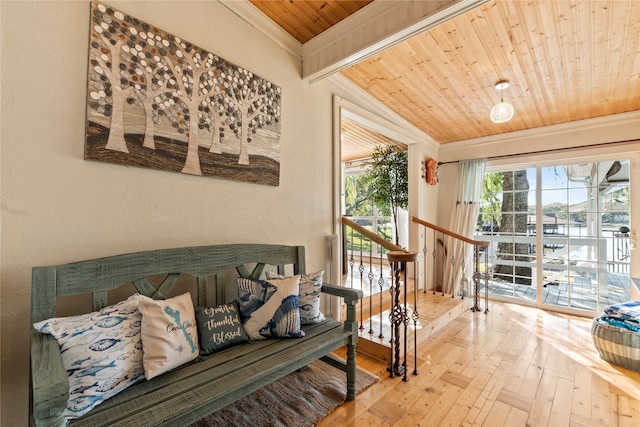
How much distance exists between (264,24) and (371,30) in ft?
2.51

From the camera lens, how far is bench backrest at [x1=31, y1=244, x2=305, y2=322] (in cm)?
108

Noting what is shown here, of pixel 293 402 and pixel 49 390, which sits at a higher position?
pixel 49 390

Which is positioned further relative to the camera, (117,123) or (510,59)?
(510,59)

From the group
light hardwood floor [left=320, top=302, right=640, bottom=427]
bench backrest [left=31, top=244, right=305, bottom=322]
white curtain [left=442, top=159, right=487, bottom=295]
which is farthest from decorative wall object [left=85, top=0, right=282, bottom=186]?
white curtain [left=442, top=159, right=487, bottom=295]

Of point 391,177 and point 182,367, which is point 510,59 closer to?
point 391,177

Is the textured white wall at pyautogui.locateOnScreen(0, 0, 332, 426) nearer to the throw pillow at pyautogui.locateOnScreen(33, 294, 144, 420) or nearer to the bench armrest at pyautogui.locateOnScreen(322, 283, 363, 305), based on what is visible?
the throw pillow at pyautogui.locateOnScreen(33, 294, 144, 420)

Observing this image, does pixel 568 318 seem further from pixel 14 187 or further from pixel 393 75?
pixel 14 187

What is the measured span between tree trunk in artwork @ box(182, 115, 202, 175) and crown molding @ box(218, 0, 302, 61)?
86 centimetres

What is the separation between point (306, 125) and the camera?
231 centimetres

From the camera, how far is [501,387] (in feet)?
6.17

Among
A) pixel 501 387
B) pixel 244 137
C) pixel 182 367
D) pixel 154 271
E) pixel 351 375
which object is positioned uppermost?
pixel 244 137

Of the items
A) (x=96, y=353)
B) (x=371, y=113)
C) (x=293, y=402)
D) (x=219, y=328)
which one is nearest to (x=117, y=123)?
(x=96, y=353)

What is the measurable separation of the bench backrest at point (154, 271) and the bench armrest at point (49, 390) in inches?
11.1

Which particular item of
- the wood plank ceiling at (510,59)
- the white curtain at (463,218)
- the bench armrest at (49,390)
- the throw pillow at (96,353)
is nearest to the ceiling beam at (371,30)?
the wood plank ceiling at (510,59)
